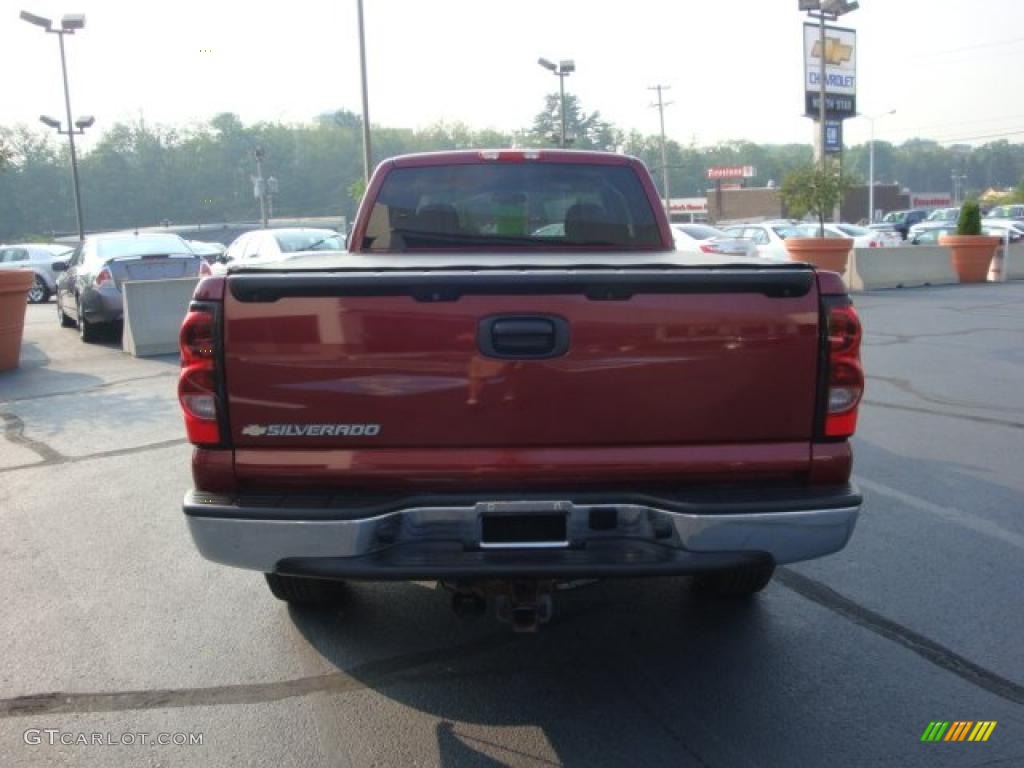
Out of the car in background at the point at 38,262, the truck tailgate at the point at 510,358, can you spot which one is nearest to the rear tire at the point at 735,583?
the truck tailgate at the point at 510,358

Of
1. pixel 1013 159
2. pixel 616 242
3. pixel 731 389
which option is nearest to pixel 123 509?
pixel 616 242

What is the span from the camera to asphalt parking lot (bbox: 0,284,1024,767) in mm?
3299

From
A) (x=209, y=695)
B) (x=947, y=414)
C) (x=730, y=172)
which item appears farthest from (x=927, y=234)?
(x=730, y=172)

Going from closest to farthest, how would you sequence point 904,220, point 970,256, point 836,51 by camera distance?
point 970,256 → point 836,51 → point 904,220

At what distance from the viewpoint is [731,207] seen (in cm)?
8300

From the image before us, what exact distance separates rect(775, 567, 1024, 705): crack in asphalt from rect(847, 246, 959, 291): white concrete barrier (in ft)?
60.6

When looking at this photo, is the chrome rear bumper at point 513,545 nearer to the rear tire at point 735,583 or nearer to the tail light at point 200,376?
the tail light at point 200,376

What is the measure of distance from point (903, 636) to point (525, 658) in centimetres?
162

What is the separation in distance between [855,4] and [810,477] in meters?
41.5

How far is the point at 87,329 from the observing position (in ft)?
47.0

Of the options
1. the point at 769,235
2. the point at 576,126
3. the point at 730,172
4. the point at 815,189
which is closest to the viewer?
the point at 769,235

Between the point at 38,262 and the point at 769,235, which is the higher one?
the point at 38,262

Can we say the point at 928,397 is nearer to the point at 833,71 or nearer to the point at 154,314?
the point at 154,314

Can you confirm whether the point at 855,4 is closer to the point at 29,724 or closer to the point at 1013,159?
the point at 29,724
